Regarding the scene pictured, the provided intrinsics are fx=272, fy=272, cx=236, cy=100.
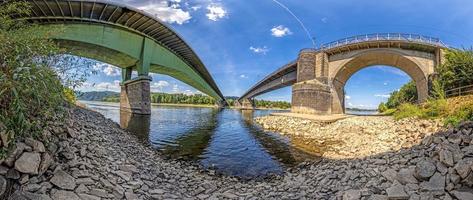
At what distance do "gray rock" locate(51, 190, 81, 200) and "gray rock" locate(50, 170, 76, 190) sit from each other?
0.15 meters

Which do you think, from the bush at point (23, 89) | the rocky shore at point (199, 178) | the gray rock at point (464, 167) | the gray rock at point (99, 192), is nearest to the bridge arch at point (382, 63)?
the rocky shore at point (199, 178)

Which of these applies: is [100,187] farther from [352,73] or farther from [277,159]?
[352,73]

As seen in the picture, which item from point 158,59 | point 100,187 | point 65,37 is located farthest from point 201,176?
point 158,59

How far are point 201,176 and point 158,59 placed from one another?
125 ft

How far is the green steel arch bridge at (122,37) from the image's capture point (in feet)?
94.5

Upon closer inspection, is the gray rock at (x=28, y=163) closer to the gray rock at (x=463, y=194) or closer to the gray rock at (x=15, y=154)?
the gray rock at (x=15, y=154)

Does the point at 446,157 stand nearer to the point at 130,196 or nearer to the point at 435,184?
the point at 435,184

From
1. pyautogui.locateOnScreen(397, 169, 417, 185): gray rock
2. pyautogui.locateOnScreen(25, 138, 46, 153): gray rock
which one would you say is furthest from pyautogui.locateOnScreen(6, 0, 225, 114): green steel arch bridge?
pyautogui.locateOnScreen(397, 169, 417, 185): gray rock

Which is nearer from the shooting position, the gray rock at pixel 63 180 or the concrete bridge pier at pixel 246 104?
the gray rock at pixel 63 180

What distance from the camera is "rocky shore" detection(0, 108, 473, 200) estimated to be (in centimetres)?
540

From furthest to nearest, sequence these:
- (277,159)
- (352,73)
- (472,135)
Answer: (352,73)
(277,159)
(472,135)

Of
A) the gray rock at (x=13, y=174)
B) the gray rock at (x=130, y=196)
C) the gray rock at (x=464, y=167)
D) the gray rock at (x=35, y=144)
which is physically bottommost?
the gray rock at (x=130, y=196)

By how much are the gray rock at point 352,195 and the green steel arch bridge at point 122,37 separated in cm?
2365

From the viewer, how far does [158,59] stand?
45.0 meters
